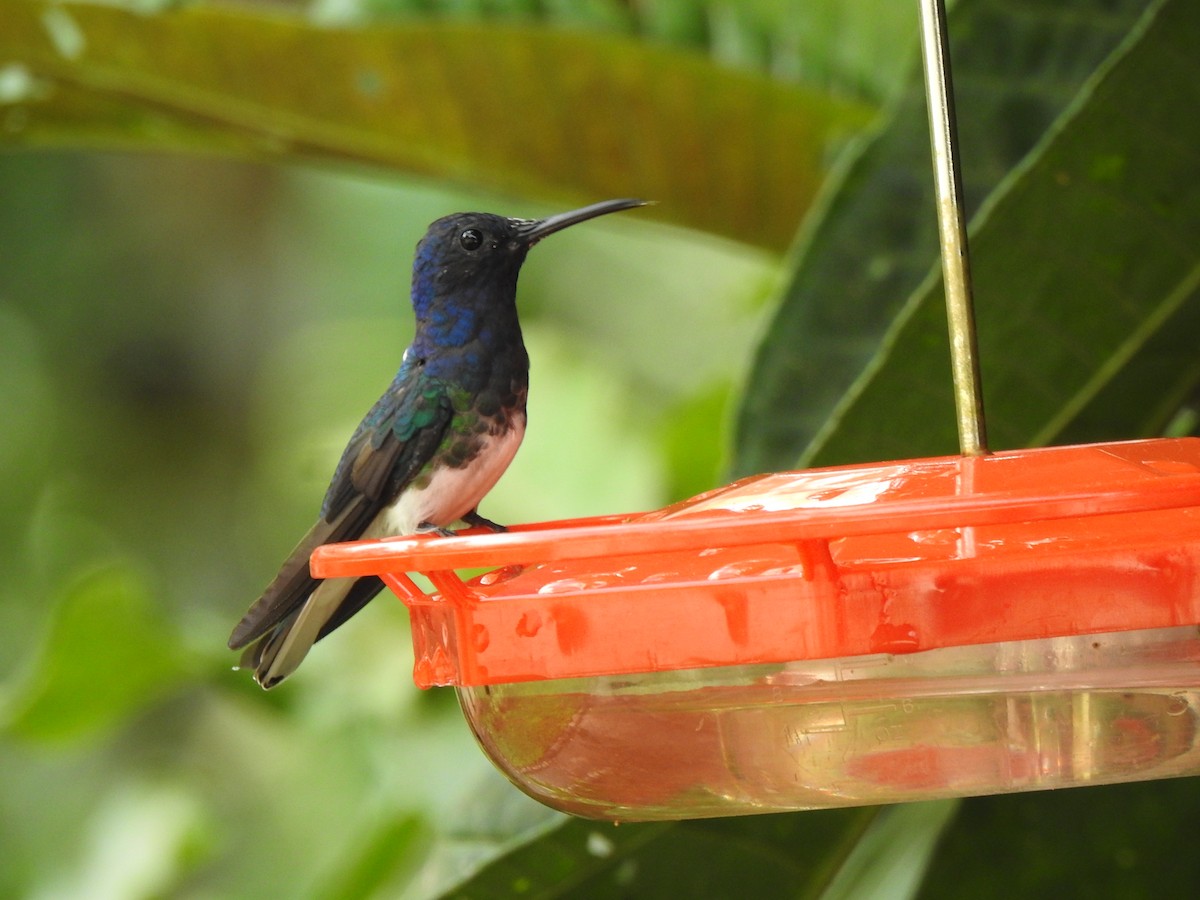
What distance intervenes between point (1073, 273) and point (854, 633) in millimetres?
786

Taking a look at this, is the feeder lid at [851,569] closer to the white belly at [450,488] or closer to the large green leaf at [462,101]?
the white belly at [450,488]

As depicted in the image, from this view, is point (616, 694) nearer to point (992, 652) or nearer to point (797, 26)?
point (992, 652)

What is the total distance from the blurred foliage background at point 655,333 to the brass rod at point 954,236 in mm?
349

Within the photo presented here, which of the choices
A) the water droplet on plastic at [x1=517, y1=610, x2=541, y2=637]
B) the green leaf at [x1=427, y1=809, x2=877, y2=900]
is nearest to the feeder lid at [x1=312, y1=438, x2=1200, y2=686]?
the water droplet on plastic at [x1=517, y1=610, x2=541, y2=637]

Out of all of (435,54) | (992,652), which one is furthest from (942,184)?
(435,54)

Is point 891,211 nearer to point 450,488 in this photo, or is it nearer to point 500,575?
point 450,488

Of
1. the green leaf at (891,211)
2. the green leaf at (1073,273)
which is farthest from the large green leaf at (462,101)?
the green leaf at (1073,273)

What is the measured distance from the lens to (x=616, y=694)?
0.93 m

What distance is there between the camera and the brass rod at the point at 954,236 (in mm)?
1015

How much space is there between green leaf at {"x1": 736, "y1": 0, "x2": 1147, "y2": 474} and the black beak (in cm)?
40

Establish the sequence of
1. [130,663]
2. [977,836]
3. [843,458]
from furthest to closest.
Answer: [130,663] → [977,836] → [843,458]

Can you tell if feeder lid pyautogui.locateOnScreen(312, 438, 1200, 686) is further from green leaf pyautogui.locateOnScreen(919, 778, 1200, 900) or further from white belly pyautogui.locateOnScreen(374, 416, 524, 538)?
green leaf pyautogui.locateOnScreen(919, 778, 1200, 900)

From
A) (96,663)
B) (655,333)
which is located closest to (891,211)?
(96,663)

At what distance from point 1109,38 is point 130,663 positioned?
1.94 meters
